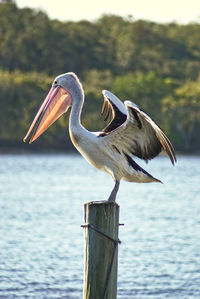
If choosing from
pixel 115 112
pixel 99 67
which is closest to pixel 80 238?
pixel 115 112

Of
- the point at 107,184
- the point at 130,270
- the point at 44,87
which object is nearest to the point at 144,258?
the point at 130,270

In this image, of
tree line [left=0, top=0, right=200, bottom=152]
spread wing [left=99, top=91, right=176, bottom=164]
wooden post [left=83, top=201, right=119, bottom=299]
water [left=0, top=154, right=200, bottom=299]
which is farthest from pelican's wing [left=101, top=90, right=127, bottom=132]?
tree line [left=0, top=0, right=200, bottom=152]

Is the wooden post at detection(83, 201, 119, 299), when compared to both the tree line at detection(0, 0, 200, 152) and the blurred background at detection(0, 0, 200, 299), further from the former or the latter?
the tree line at detection(0, 0, 200, 152)

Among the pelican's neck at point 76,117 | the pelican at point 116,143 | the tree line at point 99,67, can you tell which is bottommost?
the pelican at point 116,143

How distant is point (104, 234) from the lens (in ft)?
15.2

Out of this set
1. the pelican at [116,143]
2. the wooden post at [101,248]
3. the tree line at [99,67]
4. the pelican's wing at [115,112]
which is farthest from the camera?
the tree line at [99,67]

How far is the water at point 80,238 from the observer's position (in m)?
9.48

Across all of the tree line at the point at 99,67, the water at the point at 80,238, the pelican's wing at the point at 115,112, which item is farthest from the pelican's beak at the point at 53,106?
the tree line at the point at 99,67

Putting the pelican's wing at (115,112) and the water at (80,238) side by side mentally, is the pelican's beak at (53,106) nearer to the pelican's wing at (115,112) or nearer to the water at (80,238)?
the pelican's wing at (115,112)

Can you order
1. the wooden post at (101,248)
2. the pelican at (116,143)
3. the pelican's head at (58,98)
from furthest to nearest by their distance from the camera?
the pelican's head at (58,98)
the pelican at (116,143)
the wooden post at (101,248)

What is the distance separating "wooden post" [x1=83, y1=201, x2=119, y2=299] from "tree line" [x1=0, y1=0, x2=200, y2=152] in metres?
41.8

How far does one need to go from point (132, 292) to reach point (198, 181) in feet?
63.9

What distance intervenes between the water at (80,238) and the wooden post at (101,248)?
4.21 metres

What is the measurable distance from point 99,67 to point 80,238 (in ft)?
160
